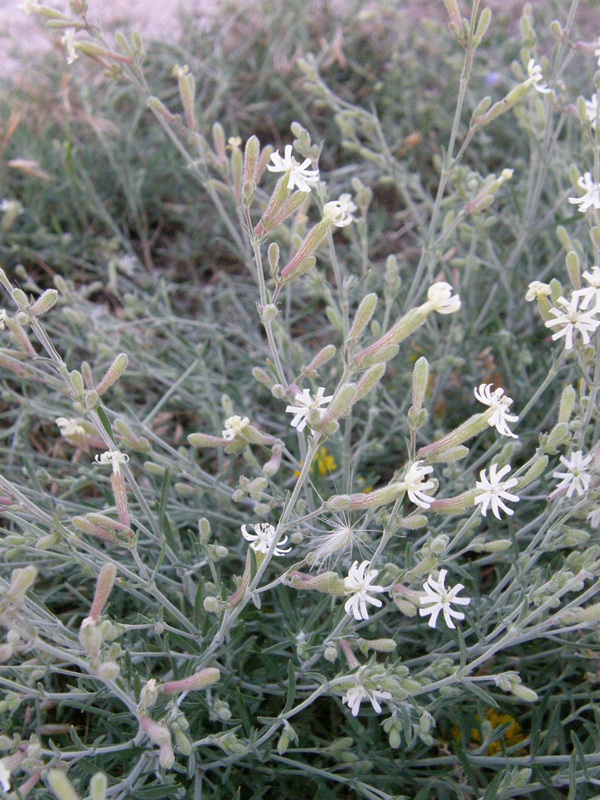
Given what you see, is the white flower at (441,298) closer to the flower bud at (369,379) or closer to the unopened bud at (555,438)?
the flower bud at (369,379)

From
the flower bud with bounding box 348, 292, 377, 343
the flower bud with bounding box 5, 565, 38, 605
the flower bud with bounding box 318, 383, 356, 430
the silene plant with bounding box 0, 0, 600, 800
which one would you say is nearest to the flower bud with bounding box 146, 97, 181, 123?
the silene plant with bounding box 0, 0, 600, 800

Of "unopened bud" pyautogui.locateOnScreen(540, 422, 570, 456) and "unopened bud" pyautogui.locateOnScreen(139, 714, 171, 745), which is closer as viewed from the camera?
"unopened bud" pyautogui.locateOnScreen(139, 714, 171, 745)

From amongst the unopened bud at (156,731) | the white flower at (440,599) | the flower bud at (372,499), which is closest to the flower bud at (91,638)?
the unopened bud at (156,731)

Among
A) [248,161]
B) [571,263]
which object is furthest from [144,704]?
[571,263]

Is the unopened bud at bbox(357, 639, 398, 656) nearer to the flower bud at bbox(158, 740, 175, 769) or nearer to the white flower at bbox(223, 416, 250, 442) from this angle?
the flower bud at bbox(158, 740, 175, 769)

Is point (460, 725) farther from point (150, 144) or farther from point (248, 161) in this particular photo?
point (150, 144)

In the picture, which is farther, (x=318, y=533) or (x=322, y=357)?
(x=318, y=533)

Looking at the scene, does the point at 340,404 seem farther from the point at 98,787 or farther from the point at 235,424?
the point at 98,787

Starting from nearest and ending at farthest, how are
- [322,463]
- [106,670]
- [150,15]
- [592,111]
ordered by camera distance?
[106,670]
[592,111]
[322,463]
[150,15]

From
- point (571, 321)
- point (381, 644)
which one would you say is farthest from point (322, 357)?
point (381, 644)

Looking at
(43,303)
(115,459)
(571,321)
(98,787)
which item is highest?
(43,303)
